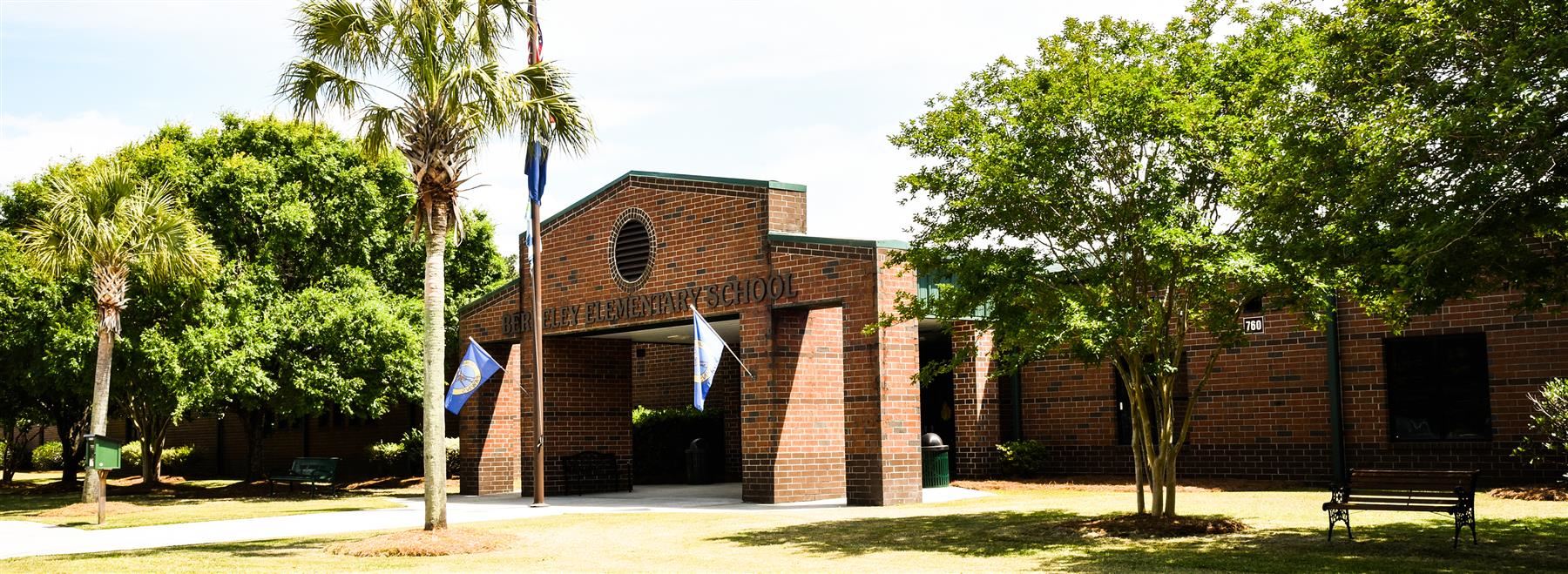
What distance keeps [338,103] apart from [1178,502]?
12.4 m

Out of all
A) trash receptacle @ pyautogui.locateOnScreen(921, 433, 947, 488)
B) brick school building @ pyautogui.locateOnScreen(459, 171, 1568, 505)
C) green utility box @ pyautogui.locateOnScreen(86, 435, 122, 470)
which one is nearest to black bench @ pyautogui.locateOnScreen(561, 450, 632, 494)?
brick school building @ pyautogui.locateOnScreen(459, 171, 1568, 505)

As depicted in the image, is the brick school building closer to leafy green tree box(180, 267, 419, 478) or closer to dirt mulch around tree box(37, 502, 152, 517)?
leafy green tree box(180, 267, 419, 478)

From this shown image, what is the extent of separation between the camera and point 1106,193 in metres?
14.4

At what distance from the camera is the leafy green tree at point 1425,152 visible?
990cm

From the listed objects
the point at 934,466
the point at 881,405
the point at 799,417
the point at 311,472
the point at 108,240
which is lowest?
the point at 311,472

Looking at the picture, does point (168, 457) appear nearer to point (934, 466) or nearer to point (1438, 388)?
point (934, 466)

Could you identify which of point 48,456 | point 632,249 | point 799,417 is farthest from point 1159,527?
point 48,456

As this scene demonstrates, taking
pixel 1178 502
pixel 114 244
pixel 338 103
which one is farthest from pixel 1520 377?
pixel 114 244

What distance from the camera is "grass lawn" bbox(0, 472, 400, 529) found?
2141cm

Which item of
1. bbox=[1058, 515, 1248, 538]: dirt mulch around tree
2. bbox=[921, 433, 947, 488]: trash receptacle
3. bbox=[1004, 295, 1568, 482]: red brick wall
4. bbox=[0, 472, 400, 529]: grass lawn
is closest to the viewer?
bbox=[1058, 515, 1248, 538]: dirt mulch around tree

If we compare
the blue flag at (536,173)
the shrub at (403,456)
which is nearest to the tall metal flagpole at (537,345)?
the blue flag at (536,173)

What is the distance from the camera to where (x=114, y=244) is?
23641 mm

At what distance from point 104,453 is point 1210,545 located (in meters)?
15.5

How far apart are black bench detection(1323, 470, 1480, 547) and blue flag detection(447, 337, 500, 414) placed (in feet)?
49.3
